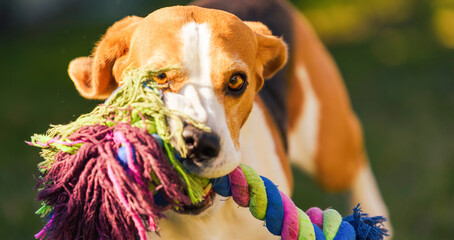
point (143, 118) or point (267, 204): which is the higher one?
point (143, 118)

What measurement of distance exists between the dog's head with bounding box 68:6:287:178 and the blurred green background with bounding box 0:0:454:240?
4.56 feet

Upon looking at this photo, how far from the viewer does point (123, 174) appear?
1.84 meters

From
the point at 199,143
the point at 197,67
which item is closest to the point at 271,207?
the point at 199,143

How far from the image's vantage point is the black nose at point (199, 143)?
6.49 ft

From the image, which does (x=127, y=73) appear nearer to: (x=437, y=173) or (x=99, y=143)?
(x=99, y=143)

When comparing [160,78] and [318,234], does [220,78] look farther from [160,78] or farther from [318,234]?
[318,234]

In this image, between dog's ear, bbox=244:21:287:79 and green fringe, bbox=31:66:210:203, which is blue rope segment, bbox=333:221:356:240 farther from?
dog's ear, bbox=244:21:287:79

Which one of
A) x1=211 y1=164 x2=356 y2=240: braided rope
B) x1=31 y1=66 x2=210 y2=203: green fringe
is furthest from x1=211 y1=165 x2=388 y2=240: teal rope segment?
x1=31 y1=66 x2=210 y2=203: green fringe

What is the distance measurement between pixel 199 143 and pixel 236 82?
0.47 metres

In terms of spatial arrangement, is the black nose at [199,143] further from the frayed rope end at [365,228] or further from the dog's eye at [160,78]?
the frayed rope end at [365,228]

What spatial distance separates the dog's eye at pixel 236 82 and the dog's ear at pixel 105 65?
460 mm

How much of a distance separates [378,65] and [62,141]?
17.9ft

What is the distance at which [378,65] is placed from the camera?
→ 7.02 metres

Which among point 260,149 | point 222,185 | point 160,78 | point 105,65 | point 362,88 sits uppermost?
point 160,78
